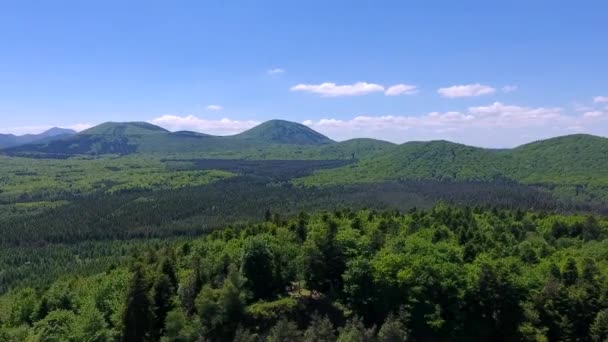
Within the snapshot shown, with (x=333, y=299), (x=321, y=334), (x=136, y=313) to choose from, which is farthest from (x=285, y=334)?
(x=136, y=313)

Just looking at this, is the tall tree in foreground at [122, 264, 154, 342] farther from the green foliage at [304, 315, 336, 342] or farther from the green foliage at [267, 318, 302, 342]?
the green foliage at [304, 315, 336, 342]

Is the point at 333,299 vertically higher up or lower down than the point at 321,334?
lower down

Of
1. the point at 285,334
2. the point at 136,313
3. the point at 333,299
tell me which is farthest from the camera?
the point at 333,299

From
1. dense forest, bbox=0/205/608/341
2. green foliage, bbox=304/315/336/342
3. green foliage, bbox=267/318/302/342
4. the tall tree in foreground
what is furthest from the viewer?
the tall tree in foreground

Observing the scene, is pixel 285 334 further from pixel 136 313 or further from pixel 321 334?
pixel 136 313

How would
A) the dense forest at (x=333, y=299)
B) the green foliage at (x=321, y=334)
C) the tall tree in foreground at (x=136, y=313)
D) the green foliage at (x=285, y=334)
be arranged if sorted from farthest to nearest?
the tall tree in foreground at (x=136, y=313), the dense forest at (x=333, y=299), the green foliage at (x=285, y=334), the green foliage at (x=321, y=334)

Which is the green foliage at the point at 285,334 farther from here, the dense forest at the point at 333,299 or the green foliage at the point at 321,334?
the green foliage at the point at 321,334

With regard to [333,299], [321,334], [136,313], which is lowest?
[136,313]

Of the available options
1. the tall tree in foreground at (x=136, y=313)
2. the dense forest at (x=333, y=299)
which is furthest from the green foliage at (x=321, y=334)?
the tall tree in foreground at (x=136, y=313)

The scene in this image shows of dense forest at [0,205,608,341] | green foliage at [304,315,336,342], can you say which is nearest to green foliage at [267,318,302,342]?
dense forest at [0,205,608,341]

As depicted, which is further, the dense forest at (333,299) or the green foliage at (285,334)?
the dense forest at (333,299)
